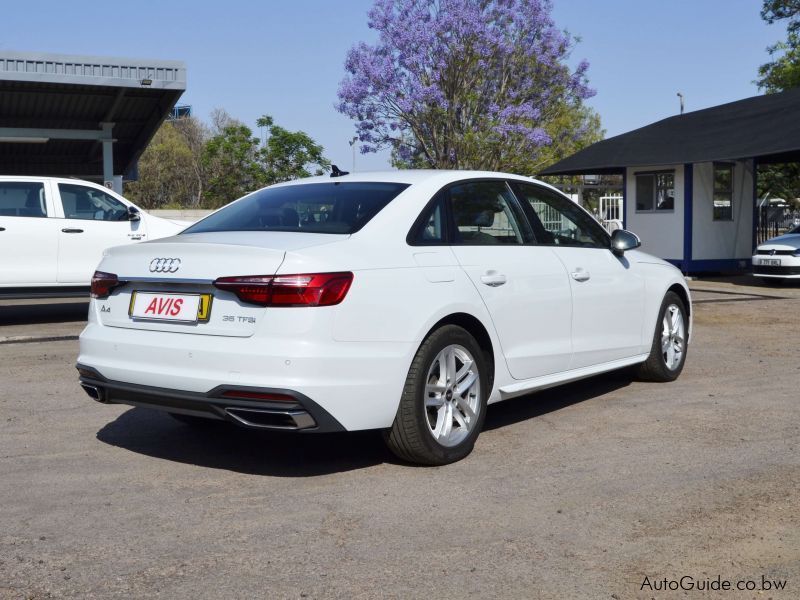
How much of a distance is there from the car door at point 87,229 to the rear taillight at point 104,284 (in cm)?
691

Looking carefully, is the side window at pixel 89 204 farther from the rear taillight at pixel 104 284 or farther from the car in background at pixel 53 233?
the rear taillight at pixel 104 284

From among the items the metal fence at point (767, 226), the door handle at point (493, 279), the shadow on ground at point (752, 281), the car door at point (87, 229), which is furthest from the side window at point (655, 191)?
the door handle at point (493, 279)

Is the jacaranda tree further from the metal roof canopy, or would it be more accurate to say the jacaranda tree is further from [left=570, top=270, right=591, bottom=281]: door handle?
[left=570, top=270, right=591, bottom=281]: door handle

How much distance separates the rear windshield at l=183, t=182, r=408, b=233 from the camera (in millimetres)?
5074

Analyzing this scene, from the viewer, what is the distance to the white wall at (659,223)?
2126 cm

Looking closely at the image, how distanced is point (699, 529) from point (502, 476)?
1136 millimetres

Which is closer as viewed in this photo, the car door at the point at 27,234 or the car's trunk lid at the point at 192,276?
the car's trunk lid at the point at 192,276

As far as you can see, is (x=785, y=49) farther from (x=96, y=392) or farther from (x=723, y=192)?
(x=96, y=392)

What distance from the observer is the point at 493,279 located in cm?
534

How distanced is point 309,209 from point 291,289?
3.39 feet

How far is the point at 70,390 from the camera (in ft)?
23.9

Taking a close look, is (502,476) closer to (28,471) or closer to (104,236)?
(28,471)

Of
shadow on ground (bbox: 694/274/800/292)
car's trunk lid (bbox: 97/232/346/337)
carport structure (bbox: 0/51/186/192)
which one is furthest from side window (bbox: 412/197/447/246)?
carport structure (bbox: 0/51/186/192)

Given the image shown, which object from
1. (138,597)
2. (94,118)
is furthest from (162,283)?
(94,118)
